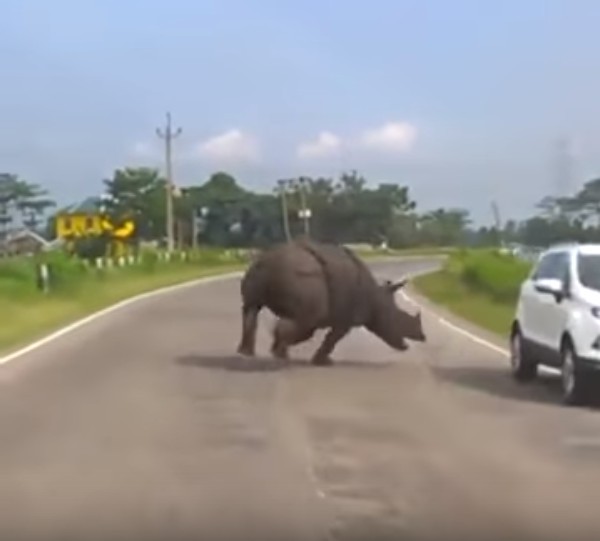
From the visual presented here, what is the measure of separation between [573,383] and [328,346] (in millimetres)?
6570

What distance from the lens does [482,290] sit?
182 feet

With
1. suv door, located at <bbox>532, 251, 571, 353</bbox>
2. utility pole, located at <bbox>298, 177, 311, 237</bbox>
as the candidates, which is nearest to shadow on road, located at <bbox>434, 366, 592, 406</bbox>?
suv door, located at <bbox>532, 251, 571, 353</bbox>

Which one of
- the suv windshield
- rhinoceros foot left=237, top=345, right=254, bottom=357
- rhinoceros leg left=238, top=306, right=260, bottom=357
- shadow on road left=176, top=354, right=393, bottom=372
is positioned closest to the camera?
the suv windshield

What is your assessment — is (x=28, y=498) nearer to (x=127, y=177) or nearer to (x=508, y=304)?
(x=508, y=304)

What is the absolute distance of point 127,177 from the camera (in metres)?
122

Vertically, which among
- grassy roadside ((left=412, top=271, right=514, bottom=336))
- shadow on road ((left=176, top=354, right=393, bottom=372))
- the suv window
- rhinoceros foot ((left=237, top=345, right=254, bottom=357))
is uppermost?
the suv window

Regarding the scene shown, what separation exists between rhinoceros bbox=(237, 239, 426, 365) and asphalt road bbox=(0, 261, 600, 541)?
54 centimetres

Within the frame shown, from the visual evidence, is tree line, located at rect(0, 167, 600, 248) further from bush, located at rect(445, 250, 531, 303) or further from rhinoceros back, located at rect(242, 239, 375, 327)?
rhinoceros back, located at rect(242, 239, 375, 327)

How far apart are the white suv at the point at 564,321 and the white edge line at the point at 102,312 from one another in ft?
26.5

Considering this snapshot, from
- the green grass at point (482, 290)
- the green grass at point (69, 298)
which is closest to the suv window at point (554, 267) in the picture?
the green grass at point (69, 298)

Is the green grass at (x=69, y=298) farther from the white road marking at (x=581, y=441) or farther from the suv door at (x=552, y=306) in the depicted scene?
the white road marking at (x=581, y=441)

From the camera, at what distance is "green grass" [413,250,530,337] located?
4088cm

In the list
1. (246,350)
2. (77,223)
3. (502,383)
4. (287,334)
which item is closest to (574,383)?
(502,383)

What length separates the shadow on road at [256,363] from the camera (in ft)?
77.7
